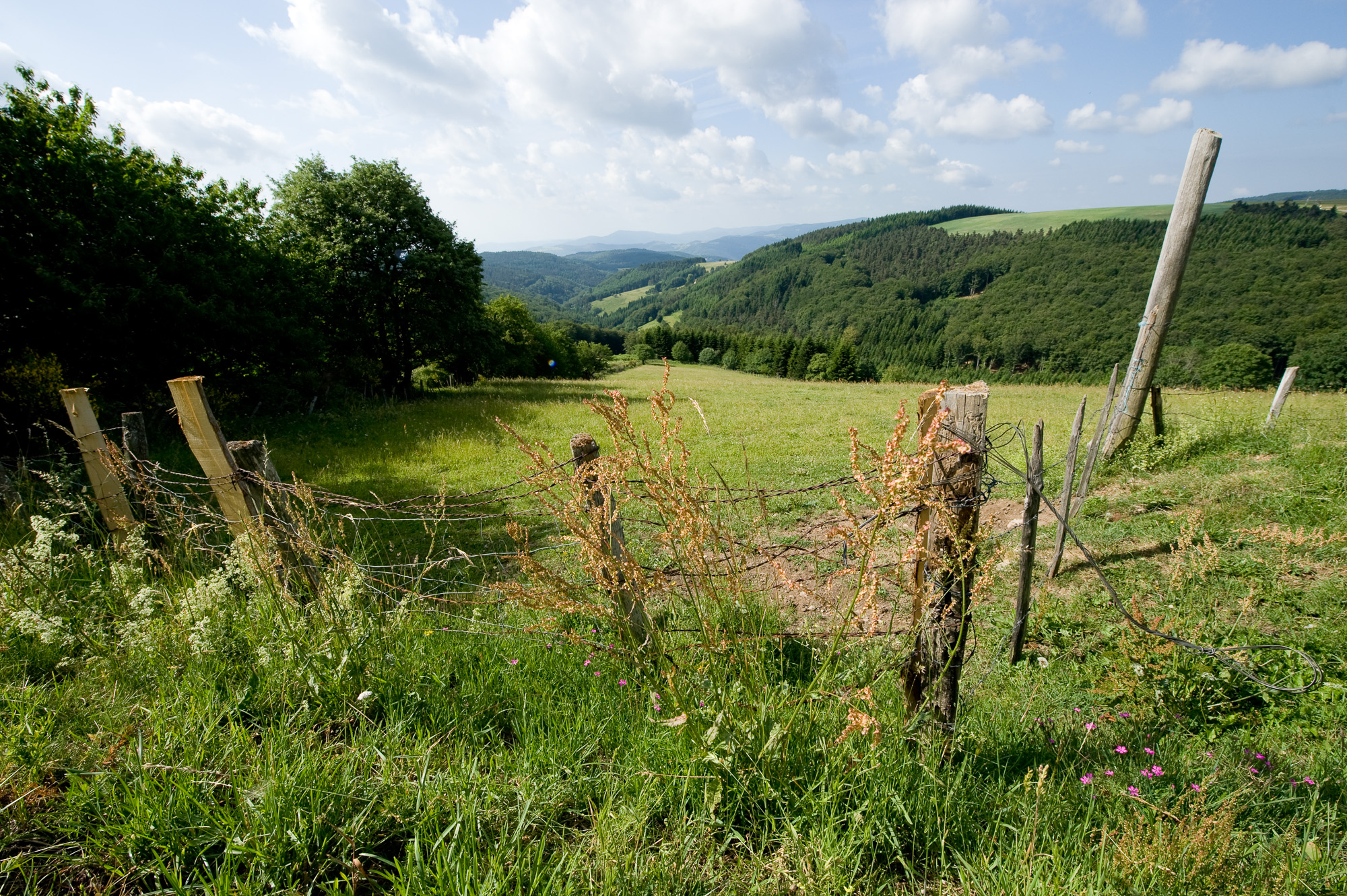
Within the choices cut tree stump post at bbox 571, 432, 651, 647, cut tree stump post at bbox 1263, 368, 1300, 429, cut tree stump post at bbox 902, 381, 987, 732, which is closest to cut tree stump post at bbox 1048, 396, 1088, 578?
cut tree stump post at bbox 902, 381, 987, 732

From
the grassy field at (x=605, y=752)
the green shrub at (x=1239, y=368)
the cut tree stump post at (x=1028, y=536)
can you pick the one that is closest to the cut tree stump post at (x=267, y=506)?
the grassy field at (x=605, y=752)

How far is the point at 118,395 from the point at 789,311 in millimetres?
167873

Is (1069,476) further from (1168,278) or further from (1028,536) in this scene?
(1168,278)

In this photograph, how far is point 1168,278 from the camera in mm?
6848

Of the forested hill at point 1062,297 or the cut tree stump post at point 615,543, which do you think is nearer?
the cut tree stump post at point 615,543

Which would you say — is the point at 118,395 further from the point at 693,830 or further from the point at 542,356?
the point at 542,356

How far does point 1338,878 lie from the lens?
1.92m

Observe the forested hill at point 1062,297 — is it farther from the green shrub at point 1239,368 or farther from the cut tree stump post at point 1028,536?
the cut tree stump post at point 1028,536

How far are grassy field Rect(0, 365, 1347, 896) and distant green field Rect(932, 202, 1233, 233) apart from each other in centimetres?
19171

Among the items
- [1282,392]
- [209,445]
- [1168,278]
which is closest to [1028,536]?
[209,445]

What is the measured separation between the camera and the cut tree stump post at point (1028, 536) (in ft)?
10.0

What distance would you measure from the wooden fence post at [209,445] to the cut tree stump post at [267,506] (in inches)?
1.7

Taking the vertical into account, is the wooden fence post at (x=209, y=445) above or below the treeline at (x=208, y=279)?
below

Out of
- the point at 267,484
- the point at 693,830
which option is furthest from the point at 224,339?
the point at 693,830
